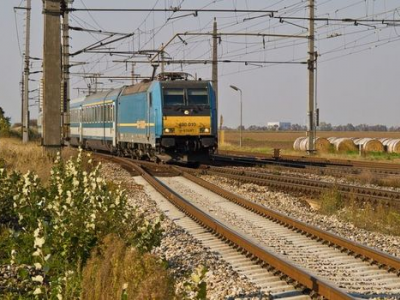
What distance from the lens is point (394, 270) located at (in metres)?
8.76

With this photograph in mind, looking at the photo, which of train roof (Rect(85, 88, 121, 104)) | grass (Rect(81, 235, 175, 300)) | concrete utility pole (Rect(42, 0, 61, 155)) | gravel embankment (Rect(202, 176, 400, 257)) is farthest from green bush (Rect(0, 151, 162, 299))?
train roof (Rect(85, 88, 121, 104))

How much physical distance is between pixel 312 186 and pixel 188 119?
306 inches

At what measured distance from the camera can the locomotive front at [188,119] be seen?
2527 cm

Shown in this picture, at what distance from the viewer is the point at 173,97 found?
2547 cm

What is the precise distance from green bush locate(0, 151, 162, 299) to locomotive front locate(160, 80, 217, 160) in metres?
13.0

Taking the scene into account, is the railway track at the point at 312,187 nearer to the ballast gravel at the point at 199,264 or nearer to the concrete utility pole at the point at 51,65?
the ballast gravel at the point at 199,264

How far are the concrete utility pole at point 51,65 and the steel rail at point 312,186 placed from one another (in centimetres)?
592

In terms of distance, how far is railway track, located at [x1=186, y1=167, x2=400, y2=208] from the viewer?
16.0 m

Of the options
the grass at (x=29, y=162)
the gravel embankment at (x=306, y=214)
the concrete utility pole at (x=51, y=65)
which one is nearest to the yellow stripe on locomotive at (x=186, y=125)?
the gravel embankment at (x=306, y=214)

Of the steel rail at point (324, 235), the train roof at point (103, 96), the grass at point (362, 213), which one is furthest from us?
the train roof at point (103, 96)

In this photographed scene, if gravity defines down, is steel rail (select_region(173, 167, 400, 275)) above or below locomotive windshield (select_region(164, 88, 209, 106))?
below

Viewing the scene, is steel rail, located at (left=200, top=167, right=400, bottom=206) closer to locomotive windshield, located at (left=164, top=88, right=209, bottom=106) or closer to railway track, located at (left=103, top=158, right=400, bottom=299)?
locomotive windshield, located at (left=164, top=88, right=209, bottom=106)

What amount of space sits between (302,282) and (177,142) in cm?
1803

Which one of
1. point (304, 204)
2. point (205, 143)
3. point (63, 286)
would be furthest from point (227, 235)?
point (205, 143)
